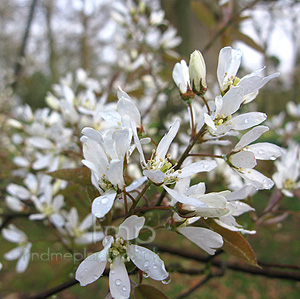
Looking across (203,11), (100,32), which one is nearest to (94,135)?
(203,11)

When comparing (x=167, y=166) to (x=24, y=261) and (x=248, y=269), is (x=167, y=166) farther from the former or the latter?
(x=24, y=261)

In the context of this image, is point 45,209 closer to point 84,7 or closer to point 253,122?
point 253,122

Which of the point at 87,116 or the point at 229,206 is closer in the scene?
the point at 229,206

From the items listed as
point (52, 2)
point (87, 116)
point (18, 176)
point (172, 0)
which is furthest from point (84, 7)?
point (87, 116)

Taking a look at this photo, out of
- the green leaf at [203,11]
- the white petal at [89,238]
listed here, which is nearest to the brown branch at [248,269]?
the white petal at [89,238]

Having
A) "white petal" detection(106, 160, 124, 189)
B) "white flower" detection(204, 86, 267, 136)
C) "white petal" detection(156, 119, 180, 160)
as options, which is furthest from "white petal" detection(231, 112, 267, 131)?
"white petal" detection(106, 160, 124, 189)

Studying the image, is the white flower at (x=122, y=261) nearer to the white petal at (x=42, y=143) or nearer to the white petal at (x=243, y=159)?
the white petal at (x=243, y=159)
